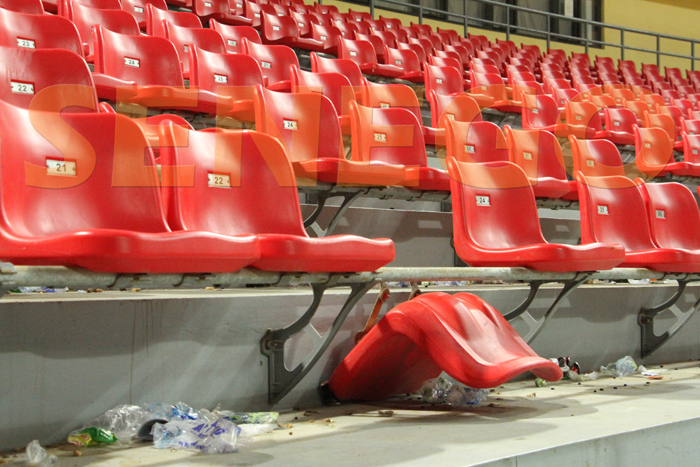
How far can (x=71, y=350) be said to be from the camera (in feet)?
3.76

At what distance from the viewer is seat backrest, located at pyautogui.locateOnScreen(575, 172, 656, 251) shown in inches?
78.7

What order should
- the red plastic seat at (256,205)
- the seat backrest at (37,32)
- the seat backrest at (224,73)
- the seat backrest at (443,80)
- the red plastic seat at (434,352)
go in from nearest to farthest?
the red plastic seat at (256,205)
the red plastic seat at (434,352)
the seat backrest at (37,32)
the seat backrest at (224,73)
the seat backrest at (443,80)

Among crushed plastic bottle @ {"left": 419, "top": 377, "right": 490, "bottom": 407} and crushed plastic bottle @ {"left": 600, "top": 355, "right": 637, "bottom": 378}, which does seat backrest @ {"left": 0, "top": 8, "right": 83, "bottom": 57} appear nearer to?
crushed plastic bottle @ {"left": 419, "top": 377, "right": 490, "bottom": 407}

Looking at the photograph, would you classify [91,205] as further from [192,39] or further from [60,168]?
[192,39]

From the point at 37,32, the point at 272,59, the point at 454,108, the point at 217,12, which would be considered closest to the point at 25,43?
the point at 37,32

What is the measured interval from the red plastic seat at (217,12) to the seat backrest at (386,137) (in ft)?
7.34

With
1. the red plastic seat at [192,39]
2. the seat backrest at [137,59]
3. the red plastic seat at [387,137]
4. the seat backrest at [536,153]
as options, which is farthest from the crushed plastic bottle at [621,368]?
the red plastic seat at [192,39]

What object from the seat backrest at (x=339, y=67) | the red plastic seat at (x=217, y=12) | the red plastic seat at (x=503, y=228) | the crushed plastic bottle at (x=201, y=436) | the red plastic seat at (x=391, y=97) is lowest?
the crushed plastic bottle at (x=201, y=436)

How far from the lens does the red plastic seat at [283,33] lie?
429 cm

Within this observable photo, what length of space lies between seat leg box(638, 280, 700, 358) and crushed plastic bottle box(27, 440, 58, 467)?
1.66 m

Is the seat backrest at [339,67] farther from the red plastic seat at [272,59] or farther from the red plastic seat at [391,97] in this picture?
the red plastic seat at [391,97]

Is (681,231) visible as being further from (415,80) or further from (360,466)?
(415,80)

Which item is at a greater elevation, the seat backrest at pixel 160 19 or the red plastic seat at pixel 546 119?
the seat backrest at pixel 160 19

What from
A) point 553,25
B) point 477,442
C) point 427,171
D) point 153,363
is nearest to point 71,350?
point 153,363
